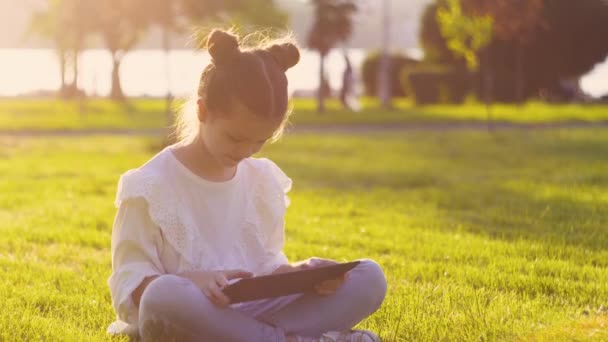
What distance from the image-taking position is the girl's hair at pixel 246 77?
3.19 m

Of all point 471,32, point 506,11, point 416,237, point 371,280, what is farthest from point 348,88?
point 371,280

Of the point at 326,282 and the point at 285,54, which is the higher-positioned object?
the point at 285,54

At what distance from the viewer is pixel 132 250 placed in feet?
11.0

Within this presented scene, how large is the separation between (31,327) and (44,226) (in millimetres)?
3489

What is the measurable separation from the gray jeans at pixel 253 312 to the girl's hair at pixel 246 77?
0.71 m

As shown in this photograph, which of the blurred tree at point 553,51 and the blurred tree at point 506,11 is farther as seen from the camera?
the blurred tree at point 553,51

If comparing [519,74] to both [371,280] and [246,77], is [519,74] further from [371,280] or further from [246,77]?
[246,77]

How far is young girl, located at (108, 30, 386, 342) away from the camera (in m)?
3.21

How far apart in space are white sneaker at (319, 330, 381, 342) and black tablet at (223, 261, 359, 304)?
0.39 m

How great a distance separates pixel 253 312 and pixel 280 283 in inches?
18.8

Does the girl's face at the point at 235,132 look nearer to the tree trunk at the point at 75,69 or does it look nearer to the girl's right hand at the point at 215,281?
the girl's right hand at the point at 215,281

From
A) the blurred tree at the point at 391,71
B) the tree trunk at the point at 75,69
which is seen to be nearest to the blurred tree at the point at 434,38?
the blurred tree at the point at 391,71

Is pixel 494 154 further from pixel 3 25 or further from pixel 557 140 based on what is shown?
pixel 3 25

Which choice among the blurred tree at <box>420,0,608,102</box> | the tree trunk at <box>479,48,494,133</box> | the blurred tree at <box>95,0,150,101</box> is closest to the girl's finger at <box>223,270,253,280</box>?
the tree trunk at <box>479,48,494,133</box>
